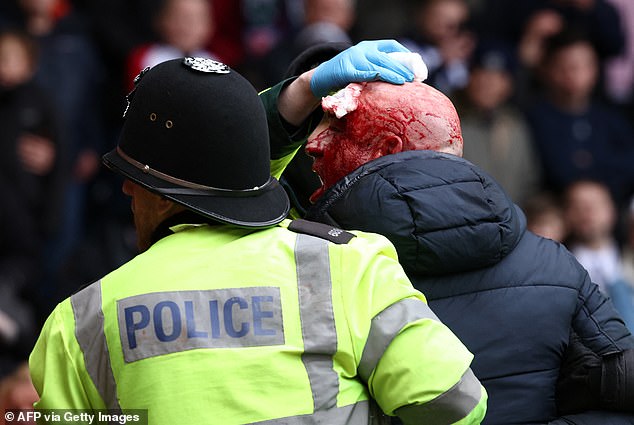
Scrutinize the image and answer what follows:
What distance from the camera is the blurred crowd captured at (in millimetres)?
6453

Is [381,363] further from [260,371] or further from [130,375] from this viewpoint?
[130,375]

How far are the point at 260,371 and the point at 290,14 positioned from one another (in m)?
5.55

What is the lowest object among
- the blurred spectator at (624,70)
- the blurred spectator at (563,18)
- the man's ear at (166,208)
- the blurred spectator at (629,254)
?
the blurred spectator at (629,254)

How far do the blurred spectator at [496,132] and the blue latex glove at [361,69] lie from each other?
4.02 m

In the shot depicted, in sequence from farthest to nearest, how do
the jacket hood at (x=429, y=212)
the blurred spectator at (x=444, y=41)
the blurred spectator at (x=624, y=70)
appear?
1. the blurred spectator at (x=624, y=70)
2. the blurred spectator at (x=444, y=41)
3. the jacket hood at (x=429, y=212)

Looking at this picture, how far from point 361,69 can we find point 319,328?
73 centimetres

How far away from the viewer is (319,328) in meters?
2.34

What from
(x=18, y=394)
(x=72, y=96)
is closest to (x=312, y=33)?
(x=72, y=96)

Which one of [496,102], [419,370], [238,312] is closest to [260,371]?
[238,312]

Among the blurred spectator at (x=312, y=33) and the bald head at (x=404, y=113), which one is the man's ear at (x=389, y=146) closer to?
the bald head at (x=404, y=113)

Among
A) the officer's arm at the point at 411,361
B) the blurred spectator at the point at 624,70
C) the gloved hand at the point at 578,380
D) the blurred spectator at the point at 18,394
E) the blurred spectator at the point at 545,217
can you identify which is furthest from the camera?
the blurred spectator at the point at 624,70

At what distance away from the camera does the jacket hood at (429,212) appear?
8.27ft

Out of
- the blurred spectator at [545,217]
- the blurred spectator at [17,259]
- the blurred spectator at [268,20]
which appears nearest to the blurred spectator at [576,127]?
the blurred spectator at [545,217]

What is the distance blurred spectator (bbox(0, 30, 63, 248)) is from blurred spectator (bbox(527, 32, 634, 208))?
2910 millimetres
